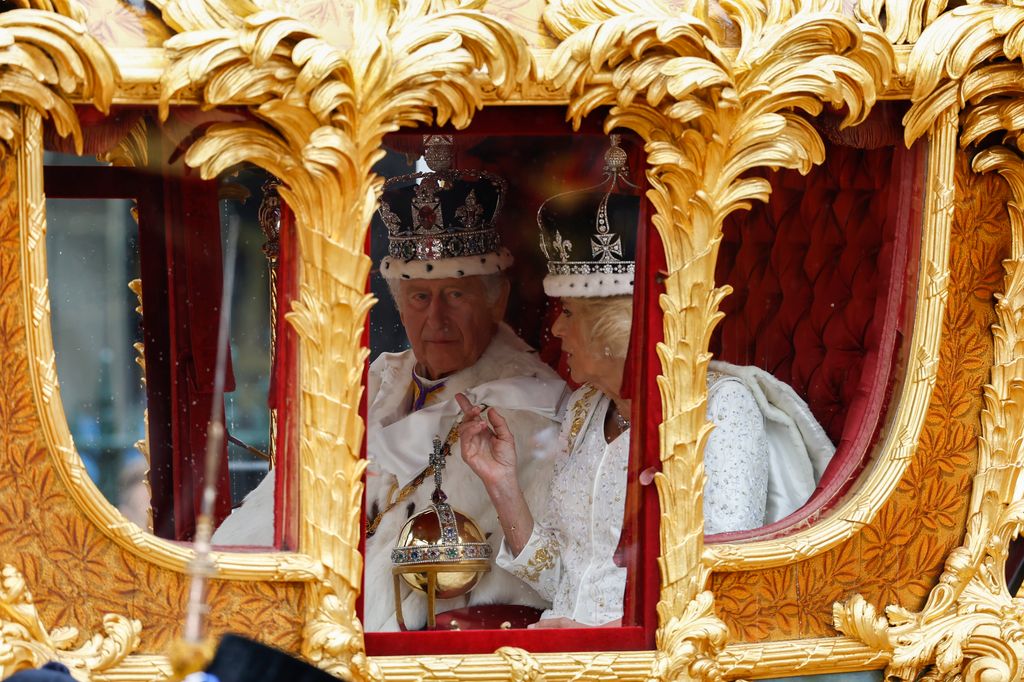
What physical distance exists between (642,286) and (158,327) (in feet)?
3.71

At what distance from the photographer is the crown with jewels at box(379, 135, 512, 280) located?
3744mm

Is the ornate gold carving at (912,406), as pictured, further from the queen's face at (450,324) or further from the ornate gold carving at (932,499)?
the queen's face at (450,324)

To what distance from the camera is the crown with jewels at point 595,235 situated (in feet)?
11.6

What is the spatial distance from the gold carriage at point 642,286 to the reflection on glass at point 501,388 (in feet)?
0.37

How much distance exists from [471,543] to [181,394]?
0.75 metres

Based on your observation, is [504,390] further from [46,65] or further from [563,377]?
[46,65]

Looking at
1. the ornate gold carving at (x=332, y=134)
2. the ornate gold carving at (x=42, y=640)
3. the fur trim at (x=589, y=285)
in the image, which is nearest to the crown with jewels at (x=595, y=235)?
the fur trim at (x=589, y=285)

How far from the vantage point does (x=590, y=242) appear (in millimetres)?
3668

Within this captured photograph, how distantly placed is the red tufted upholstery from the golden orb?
1.69 ft

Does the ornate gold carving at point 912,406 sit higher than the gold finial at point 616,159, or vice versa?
the gold finial at point 616,159

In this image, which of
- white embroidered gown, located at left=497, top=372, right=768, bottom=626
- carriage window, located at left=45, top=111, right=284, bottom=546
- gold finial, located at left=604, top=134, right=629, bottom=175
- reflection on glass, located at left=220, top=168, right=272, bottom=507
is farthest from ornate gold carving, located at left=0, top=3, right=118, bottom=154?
white embroidered gown, located at left=497, top=372, right=768, bottom=626

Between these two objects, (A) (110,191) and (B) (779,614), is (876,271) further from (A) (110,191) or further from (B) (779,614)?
(A) (110,191)

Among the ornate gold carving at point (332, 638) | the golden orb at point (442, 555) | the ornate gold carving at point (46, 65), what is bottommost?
the ornate gold carving at point (332, 638)

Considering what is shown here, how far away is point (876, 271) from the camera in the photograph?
374 cm
